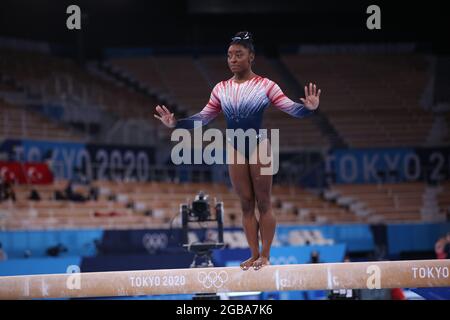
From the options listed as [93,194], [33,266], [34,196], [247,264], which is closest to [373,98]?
[93,194]

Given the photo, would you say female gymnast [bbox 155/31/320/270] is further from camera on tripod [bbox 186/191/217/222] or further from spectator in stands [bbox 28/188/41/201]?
spectator in stands [bbox 28/188/41/201]

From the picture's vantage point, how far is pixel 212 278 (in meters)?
6.48

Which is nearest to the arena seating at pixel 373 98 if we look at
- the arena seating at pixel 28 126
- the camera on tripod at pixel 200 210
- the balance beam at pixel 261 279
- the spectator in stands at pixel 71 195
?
the arena seating at pixel 28 126

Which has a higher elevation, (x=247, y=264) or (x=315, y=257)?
(x=247, y=264)

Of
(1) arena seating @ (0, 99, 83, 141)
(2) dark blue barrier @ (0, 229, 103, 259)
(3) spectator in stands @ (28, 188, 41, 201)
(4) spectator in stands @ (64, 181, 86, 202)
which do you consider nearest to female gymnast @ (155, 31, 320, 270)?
(2) dark blue barrier @ (0, 229, 103, 259)

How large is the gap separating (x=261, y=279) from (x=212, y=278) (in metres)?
0.43

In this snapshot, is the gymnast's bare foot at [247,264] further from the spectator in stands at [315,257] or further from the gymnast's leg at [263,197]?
the spectator in stands at [315,257]

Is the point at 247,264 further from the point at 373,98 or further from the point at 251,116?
the point at 373,98

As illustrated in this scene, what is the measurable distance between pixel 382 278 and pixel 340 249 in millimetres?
8100

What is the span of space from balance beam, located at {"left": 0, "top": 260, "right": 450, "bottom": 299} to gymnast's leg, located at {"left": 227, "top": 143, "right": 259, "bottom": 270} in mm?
211

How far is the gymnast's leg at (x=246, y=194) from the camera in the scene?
255 inches

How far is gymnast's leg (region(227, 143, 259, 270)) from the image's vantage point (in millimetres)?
6477

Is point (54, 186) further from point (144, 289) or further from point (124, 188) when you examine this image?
point (144, 289)

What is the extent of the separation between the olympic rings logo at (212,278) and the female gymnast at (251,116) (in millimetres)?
188
